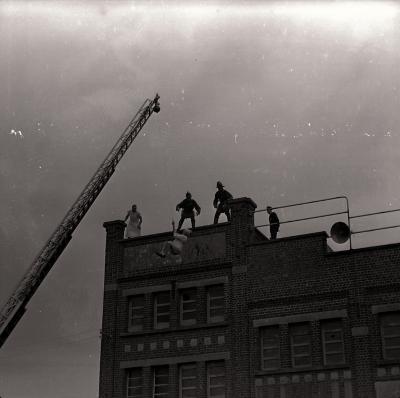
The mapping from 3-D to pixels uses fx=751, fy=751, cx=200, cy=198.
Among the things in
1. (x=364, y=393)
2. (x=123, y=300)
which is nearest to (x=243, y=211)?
(x=123, y=300)

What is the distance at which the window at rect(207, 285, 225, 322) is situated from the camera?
29483mm

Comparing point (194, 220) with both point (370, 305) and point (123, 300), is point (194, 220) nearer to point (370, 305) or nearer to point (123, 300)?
point (123, 300)

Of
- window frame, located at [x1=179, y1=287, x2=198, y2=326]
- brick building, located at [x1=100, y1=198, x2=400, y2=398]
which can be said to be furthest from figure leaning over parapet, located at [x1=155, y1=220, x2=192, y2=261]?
window frame, located at [x1=179, y1=287, x2=198, y2=326]

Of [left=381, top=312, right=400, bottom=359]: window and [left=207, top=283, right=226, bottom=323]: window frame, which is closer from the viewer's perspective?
[left=381, top=312, right=400, bottom=359]: window

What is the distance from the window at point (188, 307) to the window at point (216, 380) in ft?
6.45

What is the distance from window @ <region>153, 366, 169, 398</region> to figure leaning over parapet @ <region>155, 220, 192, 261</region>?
177 inches

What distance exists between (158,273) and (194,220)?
269 cm

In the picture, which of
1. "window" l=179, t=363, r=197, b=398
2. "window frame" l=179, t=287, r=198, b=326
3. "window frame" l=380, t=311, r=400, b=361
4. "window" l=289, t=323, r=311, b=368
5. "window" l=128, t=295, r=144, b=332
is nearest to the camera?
"window frame" l=380, t=311, r=400, b=361

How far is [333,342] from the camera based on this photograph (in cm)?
2714

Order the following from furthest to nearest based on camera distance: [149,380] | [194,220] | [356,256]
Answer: [194,220], [149,380], [356,256]

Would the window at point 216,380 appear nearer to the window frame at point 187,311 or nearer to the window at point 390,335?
the window frame at point 187,311

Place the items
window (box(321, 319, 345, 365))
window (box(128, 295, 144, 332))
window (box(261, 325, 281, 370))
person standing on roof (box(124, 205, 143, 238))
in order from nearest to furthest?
1. window (box(321, 319, 345, 365))
2. window (box(261, 325, 281, 370))
3. window (box(128, 295, 144, 332))
4. person standing on roof (box(124, 205, 143, 238))

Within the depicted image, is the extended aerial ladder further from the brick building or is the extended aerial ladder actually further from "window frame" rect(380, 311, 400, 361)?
"window frame" rect(380, 311, 400, 361)

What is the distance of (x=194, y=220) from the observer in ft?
104
